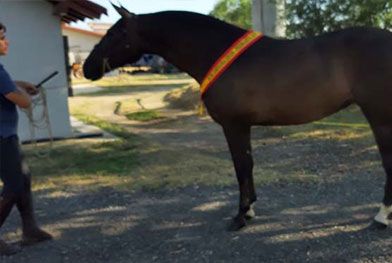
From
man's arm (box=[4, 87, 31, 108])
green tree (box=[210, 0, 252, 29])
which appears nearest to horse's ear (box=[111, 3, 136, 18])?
man's arm (box=[4, 87, 31, 108])

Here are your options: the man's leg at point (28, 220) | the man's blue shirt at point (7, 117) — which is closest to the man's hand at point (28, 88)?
the man's blue shirt at point (7, 117)

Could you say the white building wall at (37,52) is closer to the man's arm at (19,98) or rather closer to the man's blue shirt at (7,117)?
the man's blue shirt at (7,117)

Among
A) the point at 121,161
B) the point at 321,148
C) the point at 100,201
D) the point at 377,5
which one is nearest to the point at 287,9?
the point at 377,5

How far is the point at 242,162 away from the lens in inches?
190

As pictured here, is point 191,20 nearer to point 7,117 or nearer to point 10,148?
point 7,117

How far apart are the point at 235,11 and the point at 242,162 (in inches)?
1259

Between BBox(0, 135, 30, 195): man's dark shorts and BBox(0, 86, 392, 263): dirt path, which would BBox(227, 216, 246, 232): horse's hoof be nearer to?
BBox(0, 86, 392, 263): dirt path

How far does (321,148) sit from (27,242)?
17.1ft

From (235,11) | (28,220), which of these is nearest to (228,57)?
(28,220)

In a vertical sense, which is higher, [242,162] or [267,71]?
[267,71]

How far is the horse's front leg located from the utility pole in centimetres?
748

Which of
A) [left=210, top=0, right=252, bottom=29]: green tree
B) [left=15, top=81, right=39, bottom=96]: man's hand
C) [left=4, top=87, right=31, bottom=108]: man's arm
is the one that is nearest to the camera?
[left=4, top=87, right=31, bottom=108]: man's arm

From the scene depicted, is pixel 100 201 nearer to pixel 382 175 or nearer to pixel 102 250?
pixel 102 250

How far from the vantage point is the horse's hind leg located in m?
4.38
